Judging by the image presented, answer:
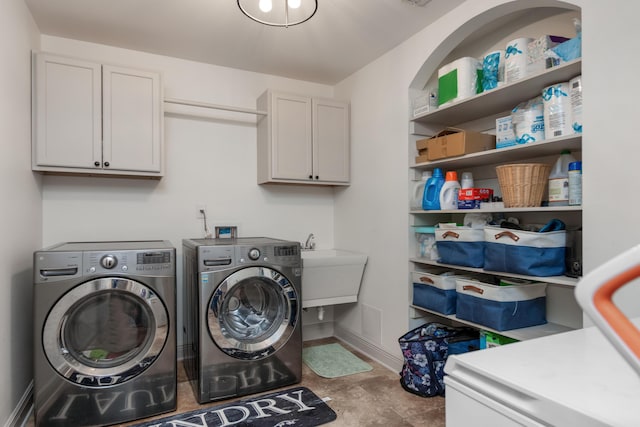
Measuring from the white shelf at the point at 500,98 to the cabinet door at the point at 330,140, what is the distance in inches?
31.7

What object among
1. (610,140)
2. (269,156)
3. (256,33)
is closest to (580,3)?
(610,140)

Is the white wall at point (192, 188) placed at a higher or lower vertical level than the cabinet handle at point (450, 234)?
higher

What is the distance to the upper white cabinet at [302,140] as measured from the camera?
9.98ft

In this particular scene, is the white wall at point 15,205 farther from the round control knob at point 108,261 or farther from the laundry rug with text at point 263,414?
the laundry rug with text at point 263,414

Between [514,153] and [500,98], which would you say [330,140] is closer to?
[500,98]

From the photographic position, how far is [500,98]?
2.16 m

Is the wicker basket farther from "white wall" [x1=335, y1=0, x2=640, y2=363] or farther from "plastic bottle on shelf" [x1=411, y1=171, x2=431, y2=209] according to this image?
"plastic bottle on shelf" [x1=411, y1=171, x2=431, y2=209]

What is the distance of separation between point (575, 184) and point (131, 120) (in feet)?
8.78

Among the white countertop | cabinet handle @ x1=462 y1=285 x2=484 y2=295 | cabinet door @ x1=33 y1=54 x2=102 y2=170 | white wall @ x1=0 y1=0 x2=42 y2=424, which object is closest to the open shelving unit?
cabinet handle @ x1=462 y1=285 x2=484 y2=295

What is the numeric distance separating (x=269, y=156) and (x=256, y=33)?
0.91m

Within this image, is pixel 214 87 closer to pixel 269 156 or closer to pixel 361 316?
pixel 269 156

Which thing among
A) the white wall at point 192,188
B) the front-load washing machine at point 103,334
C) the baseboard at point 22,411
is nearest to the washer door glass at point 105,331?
the front-load washing machine at point 103,334

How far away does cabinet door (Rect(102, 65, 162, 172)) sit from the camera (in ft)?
8.17

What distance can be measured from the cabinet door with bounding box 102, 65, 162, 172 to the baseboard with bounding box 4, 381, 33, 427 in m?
1.44
